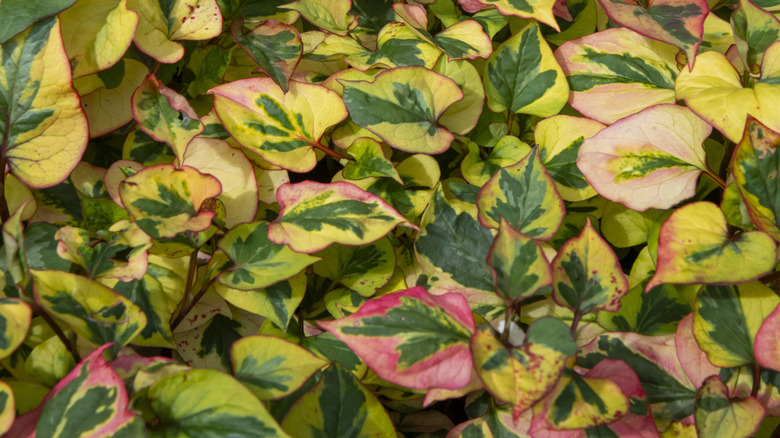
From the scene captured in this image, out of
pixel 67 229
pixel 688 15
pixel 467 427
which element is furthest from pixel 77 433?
pixel 688 15

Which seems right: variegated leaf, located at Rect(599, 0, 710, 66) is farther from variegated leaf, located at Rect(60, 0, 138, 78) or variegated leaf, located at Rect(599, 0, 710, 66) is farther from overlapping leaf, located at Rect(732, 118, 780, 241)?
variegated leaf, located at Rect(60, 0, 138, 78)

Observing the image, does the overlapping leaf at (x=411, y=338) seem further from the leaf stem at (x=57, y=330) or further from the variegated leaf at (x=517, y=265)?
the leaf stem at (x=57, y=330)

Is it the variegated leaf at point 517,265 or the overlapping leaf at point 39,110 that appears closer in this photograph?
the variegated leaf at point 517,265

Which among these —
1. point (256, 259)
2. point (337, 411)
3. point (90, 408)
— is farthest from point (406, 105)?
point (90, 408)

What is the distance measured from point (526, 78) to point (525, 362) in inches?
17.0

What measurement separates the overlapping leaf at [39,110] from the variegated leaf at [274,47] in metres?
0.22

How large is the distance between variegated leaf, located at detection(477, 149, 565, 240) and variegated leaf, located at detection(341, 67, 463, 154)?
0.32ft

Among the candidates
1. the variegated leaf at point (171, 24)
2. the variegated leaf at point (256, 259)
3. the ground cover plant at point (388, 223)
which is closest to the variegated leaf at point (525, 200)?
the ground cover plant at point (388, 223)

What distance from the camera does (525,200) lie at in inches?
27.3

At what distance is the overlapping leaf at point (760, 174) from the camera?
62cm

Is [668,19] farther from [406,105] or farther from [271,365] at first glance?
[271,365]

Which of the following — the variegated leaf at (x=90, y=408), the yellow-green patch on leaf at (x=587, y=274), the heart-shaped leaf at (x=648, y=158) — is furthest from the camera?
the heart-shaped leaf at (x=648, y=158)

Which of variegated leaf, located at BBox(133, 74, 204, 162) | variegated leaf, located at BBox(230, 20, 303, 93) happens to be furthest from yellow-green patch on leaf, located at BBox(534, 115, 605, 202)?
variegated leaf, located at BBox(133, 74, 204, 162)

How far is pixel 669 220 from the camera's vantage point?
0.64 metres
